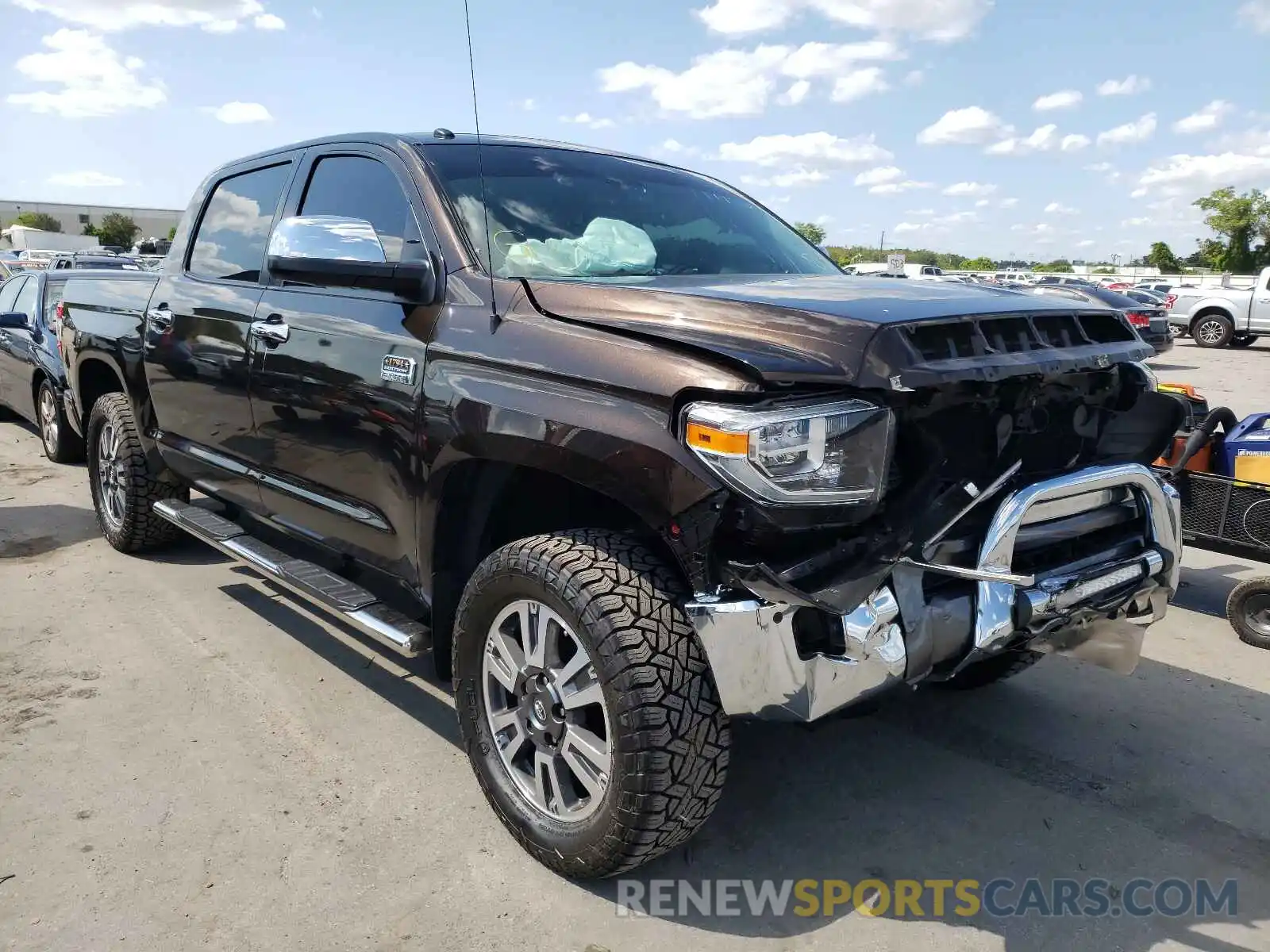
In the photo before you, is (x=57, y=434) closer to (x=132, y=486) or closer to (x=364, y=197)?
(x=132, y=486)

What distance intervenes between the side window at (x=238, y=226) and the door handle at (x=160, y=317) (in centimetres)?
22

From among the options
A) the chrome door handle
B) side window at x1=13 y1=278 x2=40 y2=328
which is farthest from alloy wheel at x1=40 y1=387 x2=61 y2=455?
the chrome door handle

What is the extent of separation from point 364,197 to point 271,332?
616 millimetres

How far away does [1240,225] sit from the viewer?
49500mm

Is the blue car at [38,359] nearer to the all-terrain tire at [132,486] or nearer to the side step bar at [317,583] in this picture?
the all-terrain tire at [132,486]

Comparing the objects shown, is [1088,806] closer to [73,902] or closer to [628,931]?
[628,931]

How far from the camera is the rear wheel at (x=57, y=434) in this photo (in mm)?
7965

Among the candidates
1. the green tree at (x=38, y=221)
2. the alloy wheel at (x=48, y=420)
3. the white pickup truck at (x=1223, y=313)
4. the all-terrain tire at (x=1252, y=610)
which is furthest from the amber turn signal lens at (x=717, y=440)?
the green tree at (x=38, y=221)

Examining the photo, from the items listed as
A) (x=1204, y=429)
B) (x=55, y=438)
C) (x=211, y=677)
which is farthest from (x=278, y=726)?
(x=55, y=438)

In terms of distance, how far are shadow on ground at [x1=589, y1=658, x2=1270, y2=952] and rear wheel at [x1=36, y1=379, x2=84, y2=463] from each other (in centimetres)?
705

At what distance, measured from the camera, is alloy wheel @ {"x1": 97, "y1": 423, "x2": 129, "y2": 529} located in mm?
4969

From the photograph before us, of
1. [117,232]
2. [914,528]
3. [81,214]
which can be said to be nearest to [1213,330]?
[914,528]

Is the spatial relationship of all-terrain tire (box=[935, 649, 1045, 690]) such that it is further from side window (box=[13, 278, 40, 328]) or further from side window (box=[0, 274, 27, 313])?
side window (box=[0, 274, 27, 313])

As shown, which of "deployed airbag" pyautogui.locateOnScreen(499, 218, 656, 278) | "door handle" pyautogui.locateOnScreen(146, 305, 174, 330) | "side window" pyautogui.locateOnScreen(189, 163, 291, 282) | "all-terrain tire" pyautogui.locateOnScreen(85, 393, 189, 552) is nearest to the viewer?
"deployed airbag" pyautogui.locateOnScreen(499, 218, 656, 278)
